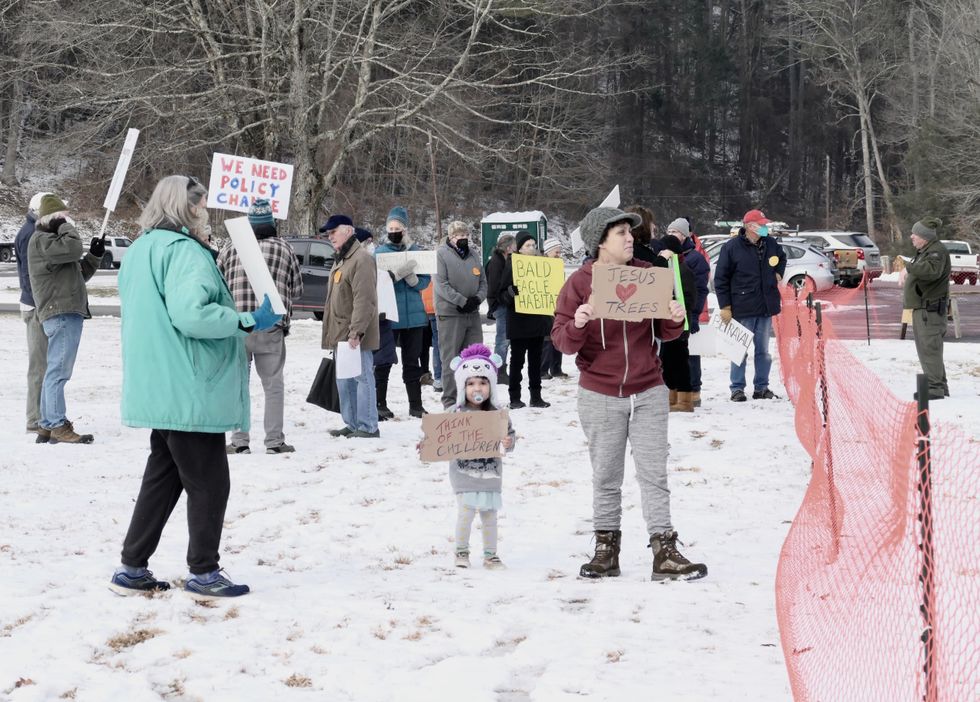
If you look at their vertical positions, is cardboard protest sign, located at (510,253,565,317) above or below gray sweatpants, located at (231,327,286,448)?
above

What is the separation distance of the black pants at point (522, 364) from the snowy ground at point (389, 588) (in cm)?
162

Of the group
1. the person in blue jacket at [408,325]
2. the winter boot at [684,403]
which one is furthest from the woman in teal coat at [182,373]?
the winter boot at [684,403]

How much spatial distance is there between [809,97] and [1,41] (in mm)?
46515

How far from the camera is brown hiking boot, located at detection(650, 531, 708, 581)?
5.74m

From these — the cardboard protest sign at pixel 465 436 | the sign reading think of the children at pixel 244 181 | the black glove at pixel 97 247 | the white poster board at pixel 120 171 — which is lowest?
the cardboard protest sign at pixel 465 436

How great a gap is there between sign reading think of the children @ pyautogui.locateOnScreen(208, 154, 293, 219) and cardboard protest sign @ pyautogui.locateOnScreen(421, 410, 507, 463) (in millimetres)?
7818

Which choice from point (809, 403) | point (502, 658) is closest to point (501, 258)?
point (809, 403)

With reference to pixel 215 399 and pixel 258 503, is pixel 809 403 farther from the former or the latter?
pixel 215 399

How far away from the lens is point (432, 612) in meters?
5.24

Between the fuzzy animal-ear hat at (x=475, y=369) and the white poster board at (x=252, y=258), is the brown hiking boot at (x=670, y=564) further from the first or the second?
the white poster board at (x=252, y=258)

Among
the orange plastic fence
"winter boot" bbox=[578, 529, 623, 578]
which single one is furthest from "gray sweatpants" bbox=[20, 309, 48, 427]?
the orange plastic fence

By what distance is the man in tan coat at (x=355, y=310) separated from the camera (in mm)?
9742

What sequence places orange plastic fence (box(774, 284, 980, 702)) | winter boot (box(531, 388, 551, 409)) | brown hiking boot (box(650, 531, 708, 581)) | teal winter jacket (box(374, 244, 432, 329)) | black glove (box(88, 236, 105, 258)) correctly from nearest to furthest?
1. orange plastic fence (box(774, 284, 980, 702))
2. brown hiking boot (box(650, 531, 708, 581))
3. black glove (box(88, 236, 105, 258))
4. teal winter jacket (box(374, 244, 432, 329))
5. winter boot (box(531, 388, 551, 409))

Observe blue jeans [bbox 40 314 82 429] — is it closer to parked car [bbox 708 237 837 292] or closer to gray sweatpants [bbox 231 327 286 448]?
gray sweatpants [bbox 231 327 286 448]
